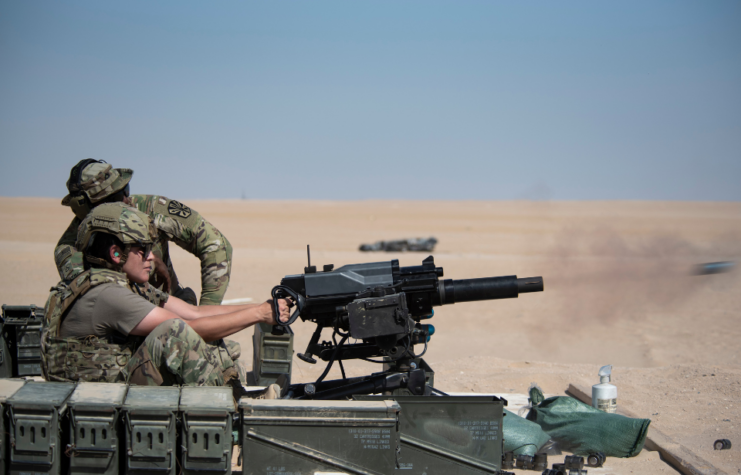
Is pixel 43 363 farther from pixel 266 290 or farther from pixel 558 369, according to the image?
pixel 266 290

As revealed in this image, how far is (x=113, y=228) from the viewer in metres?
3.75

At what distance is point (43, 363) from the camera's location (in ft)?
12.8

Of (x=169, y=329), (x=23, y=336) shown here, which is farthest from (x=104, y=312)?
(x=23, y=336)

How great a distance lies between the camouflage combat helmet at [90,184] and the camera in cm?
553

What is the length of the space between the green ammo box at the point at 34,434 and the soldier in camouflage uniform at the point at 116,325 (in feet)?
1.74

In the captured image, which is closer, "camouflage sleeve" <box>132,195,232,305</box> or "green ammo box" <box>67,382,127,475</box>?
"green ammo box" <box>67,382,127,475</box>

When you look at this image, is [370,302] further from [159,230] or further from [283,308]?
[159,230]

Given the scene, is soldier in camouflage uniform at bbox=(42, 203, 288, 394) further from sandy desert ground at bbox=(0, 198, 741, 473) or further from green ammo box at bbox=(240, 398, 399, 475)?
sandy desert ground at bbox=(0, 198, 741, 473)

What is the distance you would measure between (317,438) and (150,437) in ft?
2.90

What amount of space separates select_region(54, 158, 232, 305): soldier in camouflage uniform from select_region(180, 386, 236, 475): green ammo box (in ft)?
8.20

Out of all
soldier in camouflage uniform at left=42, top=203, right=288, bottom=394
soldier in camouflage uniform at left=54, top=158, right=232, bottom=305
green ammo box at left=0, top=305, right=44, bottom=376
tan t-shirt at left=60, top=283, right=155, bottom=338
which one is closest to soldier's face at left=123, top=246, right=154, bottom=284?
soldier in camouflage uniform at left=42, top=203, right=288, bottom=394

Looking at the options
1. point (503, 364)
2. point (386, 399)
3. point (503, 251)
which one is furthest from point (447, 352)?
point (503, 251)

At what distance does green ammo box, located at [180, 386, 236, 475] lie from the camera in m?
3.29

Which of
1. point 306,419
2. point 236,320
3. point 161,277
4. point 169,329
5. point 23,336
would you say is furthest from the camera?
point 161,277
